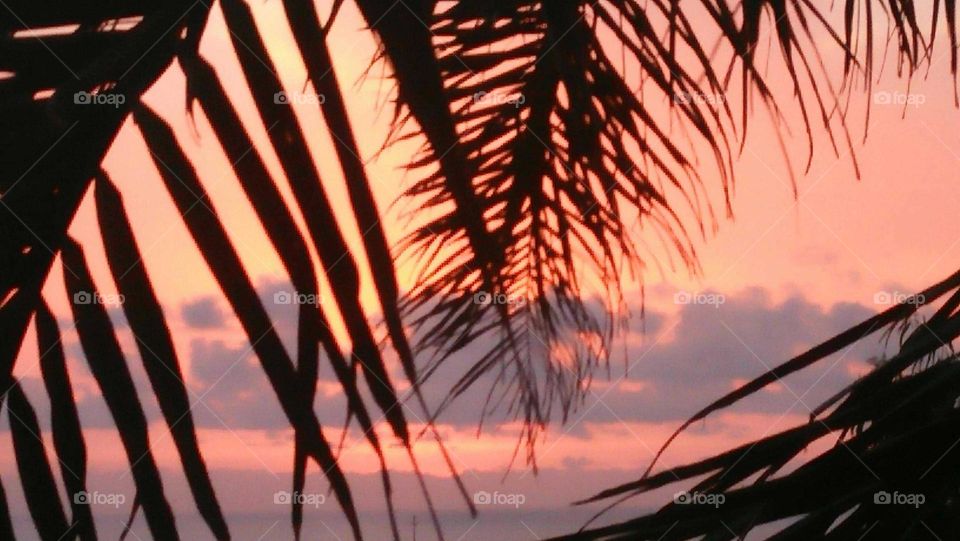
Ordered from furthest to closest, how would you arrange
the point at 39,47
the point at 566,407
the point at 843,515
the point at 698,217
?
1. the point at 566,407
2. the point at 698,217
3. the point at 39,47
4. the point at 843,515

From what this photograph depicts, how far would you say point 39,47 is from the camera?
47 cm

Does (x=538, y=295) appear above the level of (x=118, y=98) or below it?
above

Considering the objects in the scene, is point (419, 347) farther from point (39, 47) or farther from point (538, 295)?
point (39, 47)

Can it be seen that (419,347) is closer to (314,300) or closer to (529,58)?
(529,58)

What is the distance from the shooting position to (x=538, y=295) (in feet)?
3.82

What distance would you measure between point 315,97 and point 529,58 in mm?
586

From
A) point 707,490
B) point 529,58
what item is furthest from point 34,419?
point 529,58

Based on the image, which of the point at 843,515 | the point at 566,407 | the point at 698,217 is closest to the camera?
the point at 843,515

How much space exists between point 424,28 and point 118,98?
0.13 metres

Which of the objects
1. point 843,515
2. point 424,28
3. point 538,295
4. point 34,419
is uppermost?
point 538,295

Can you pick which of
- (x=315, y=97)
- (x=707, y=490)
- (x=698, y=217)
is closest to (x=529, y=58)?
Answer: (x=698, y=217)

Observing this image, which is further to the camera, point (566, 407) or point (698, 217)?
point (566, 407)

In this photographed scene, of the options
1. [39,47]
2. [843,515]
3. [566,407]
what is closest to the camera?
[843,515]

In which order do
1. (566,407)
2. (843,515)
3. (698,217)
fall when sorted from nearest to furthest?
1. (843,515)
2. (698,217)
3. (566,407)
